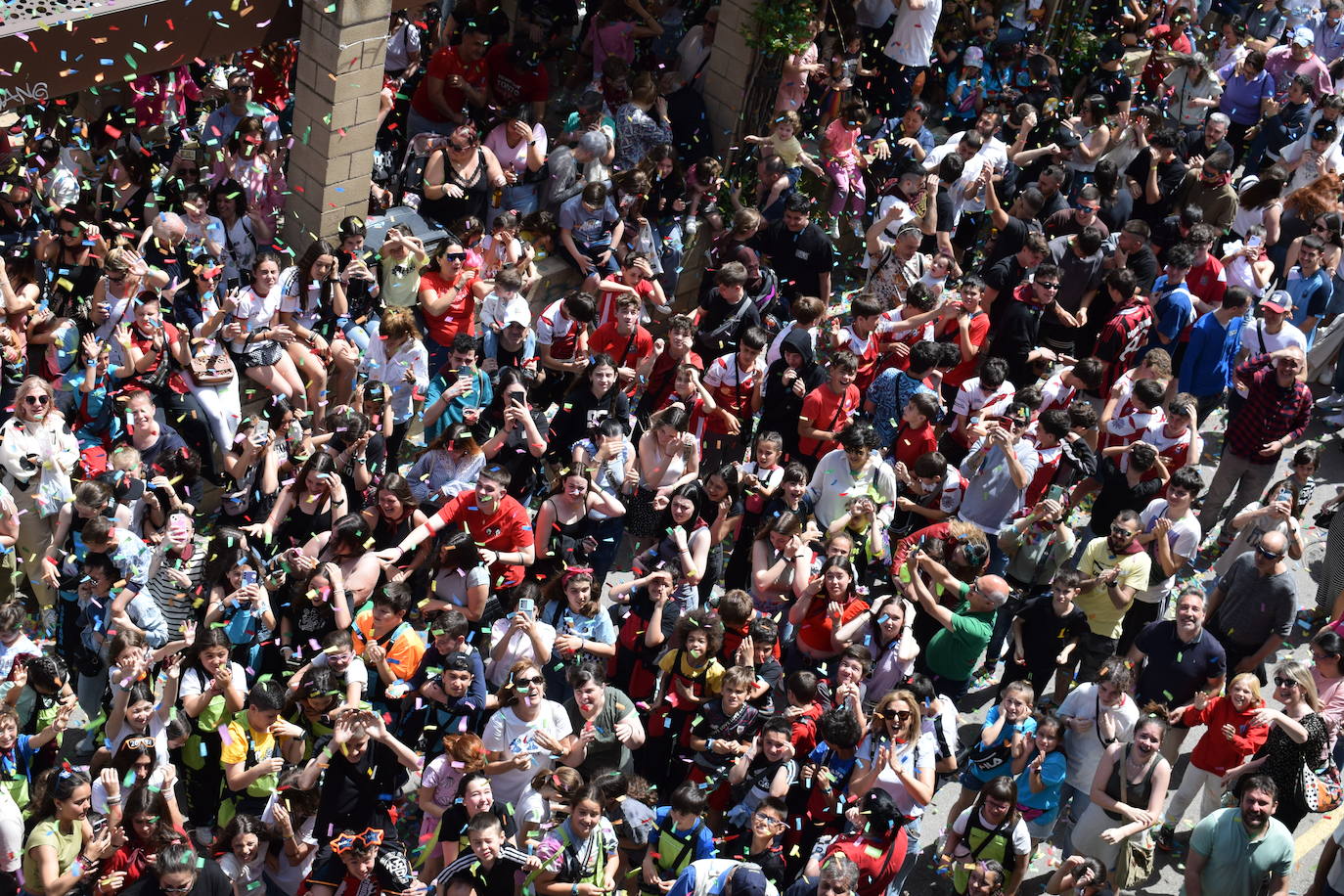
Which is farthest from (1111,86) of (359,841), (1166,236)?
(359,841)

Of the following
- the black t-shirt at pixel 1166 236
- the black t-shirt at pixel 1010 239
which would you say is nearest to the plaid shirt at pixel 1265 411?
the black t-shirt at pixel 1010 239

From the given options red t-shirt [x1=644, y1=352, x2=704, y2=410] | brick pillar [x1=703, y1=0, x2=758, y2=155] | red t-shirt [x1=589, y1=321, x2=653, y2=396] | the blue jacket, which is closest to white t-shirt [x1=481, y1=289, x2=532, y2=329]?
red t-shirt [x1=589, y1=321, x2=653, y2=396]

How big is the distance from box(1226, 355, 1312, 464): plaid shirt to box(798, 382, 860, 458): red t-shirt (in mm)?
2845

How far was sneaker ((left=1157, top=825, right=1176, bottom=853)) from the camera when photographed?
1129cm

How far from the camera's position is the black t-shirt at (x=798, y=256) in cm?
1384

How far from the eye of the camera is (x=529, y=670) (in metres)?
9.93

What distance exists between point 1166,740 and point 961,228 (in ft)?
17.9

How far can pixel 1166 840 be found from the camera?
11.3 meters

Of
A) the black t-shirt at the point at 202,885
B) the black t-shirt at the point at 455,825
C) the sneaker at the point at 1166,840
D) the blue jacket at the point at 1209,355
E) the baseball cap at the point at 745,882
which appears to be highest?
the blue jacket at the point at 1209,355

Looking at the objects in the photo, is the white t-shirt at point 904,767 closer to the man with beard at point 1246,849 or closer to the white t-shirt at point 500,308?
the man with beard at point 1246,849

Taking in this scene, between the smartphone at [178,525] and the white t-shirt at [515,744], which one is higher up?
the smartphone at [178,525]

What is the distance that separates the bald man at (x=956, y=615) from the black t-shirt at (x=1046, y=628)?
197 millimetres

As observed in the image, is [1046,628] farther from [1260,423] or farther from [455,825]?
[455,825]

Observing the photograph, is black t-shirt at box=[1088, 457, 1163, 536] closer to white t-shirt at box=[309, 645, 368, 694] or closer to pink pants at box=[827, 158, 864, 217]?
pink pants at box=[827, 158, 864, 217]
